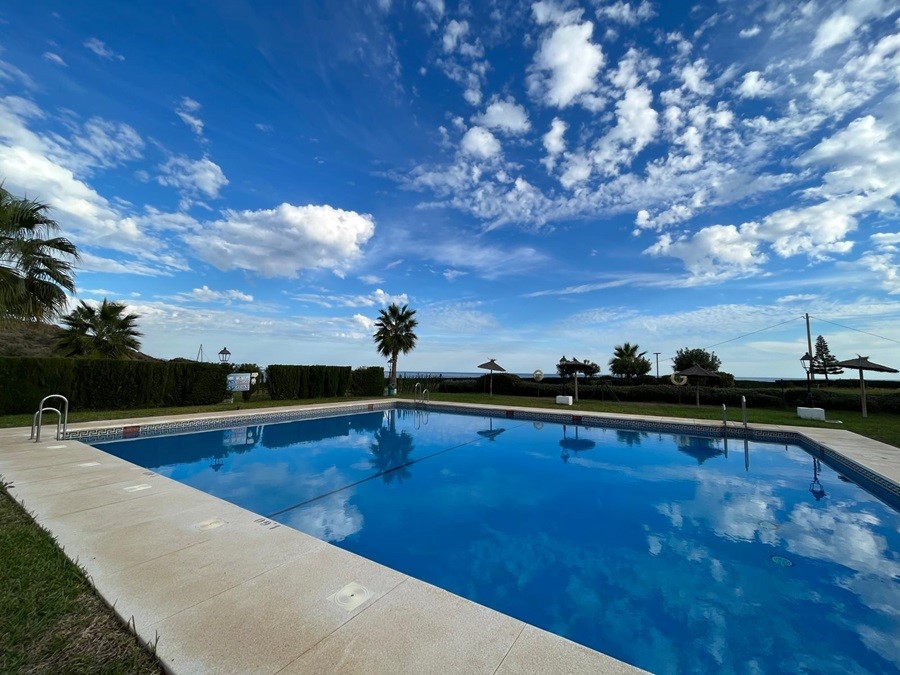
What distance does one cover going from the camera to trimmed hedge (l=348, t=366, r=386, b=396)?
19.8 metres

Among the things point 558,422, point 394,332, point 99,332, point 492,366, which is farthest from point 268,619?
point 394,332

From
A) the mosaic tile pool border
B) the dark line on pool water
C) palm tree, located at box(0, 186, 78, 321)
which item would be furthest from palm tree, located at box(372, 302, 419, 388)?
palm tree, located at box(0, 186, 78, 321)

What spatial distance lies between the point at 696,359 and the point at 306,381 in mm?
29090

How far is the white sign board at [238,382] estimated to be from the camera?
14594 millimetres

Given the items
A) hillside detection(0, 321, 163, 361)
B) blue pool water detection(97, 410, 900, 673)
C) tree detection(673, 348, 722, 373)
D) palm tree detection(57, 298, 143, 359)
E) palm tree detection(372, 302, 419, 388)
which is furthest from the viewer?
tree detection(673, 348, 722, 373)

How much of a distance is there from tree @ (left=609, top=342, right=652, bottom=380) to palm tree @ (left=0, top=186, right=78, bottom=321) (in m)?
28.6

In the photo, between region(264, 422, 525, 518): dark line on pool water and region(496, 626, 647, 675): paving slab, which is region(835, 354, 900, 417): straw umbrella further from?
region(496, 626, 647, 675): paving slab

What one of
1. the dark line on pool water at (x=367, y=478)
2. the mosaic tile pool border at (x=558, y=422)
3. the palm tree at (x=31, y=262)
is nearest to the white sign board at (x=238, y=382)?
the mosaic tile pool border at (x=558, y=422)

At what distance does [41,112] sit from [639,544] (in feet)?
42.1

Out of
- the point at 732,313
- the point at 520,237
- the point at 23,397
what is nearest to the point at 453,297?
the point at 520,237

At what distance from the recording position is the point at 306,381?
17609 mm

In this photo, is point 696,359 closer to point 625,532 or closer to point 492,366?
point 492,366

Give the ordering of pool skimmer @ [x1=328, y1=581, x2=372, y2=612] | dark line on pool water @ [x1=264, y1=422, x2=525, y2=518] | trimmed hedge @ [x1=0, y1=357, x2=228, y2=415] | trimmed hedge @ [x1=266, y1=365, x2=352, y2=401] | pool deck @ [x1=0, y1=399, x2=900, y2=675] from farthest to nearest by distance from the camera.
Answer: trimmed hedge @ [x1=266, y1=365, x2=352, y2=401], trimmed hedge @ [x1=0, y1=357, x2=228, y2=415], dark line on pool water @ [x1=264, y1=422, x2=525, y2=518], pool skimmer @ [x1=328, y1=581, x2=372, y2=612], pool deck @ [x1=0, y1=399, x2=900, y2=675]

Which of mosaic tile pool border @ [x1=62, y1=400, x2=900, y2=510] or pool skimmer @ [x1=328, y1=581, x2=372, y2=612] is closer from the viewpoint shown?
pool skimmer @ [x1=328, y1=581, x2=372, y2=612]
